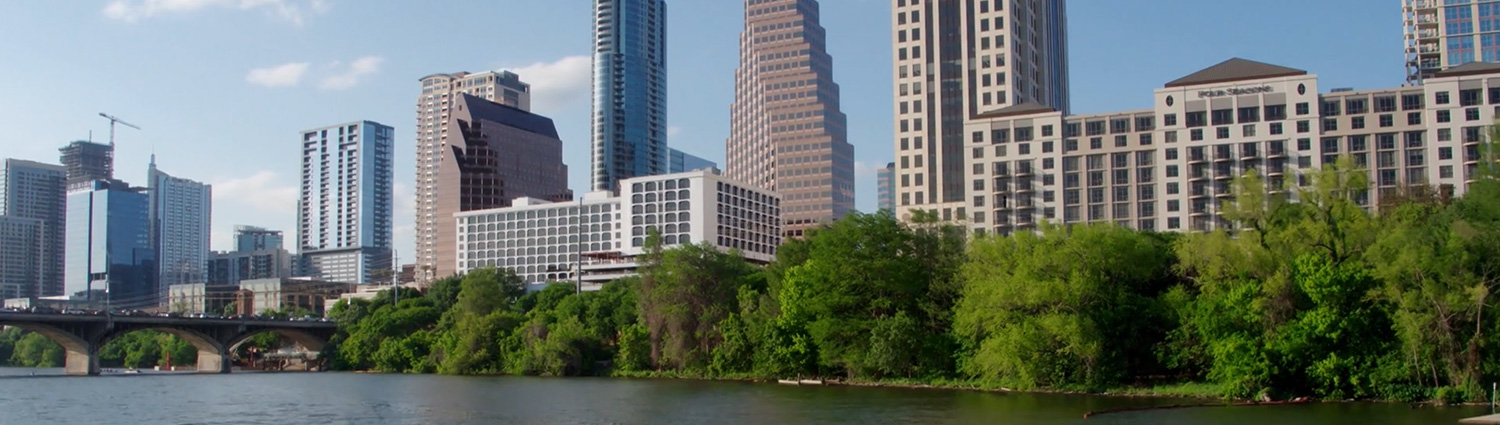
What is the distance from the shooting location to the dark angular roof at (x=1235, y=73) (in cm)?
13475

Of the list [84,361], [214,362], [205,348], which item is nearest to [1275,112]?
[214,362]

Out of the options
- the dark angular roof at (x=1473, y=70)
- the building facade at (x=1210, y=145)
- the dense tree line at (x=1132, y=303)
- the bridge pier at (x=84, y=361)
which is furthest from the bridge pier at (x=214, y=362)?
the dark angular roof at (x=1473, y=70)

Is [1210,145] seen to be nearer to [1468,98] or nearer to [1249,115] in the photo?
[1249,115]

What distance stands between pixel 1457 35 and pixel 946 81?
7087 centimetres

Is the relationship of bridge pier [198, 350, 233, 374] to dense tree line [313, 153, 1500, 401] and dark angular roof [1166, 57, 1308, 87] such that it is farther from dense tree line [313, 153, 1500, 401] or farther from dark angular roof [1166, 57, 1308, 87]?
dark angular roof [1166, 57, 1308, 87]

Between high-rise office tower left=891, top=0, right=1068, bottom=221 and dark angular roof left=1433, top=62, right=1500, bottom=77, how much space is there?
5049 cm

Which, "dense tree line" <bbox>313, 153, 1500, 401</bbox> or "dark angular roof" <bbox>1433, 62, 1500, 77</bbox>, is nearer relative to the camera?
"dense tree line" <bbox>313, 153, 1500, 401</bbox>

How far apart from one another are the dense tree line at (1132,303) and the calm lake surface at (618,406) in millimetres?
3752

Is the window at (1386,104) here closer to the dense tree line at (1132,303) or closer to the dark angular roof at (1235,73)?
the dark angular roof at (1235,73)

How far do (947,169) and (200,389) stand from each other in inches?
3873

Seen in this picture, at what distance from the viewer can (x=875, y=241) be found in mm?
93938

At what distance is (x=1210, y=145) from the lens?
138000 mm

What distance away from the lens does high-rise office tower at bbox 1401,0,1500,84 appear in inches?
6594

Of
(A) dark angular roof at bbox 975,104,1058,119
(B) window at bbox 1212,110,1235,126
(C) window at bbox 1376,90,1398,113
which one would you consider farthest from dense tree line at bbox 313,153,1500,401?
(A) dark angular roof at bbox 975,104,1058,119
